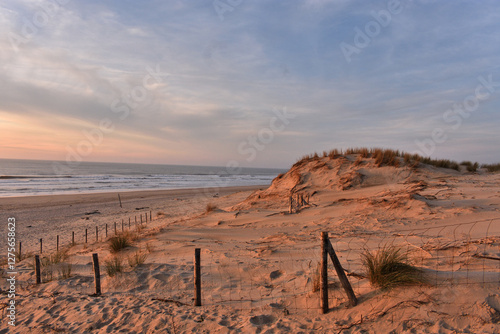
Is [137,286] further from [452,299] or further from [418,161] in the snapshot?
[418,161]

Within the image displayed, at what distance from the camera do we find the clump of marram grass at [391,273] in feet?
15.1

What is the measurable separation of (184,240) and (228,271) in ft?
14.9

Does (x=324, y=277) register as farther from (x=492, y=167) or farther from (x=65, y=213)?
(x=492, y=167)

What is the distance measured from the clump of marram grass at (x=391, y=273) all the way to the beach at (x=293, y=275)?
0.39ft

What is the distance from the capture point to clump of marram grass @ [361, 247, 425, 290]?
4590 mm

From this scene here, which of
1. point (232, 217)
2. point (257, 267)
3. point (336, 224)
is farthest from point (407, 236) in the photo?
point (232, 217)

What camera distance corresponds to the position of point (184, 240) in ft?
37.7

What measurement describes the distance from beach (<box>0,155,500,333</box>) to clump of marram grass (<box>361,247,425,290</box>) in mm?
119

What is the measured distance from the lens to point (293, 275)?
6.57 meters

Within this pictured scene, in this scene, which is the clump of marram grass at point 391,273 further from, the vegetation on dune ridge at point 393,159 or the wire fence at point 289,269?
the vegetation on dune ridge at point 393,159

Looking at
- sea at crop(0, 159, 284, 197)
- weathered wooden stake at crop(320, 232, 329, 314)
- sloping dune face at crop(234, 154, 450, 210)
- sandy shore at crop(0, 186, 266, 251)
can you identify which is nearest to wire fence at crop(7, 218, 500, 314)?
weathered wooden stake at crop(320, 232, 329, 314)

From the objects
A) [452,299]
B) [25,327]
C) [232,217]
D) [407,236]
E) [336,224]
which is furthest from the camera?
[232,217]

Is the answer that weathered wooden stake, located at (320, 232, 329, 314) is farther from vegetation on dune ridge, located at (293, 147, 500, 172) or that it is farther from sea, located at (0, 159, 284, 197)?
sea, located at (0, 159, 284, 197)

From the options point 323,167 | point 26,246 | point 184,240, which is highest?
point 323,167
